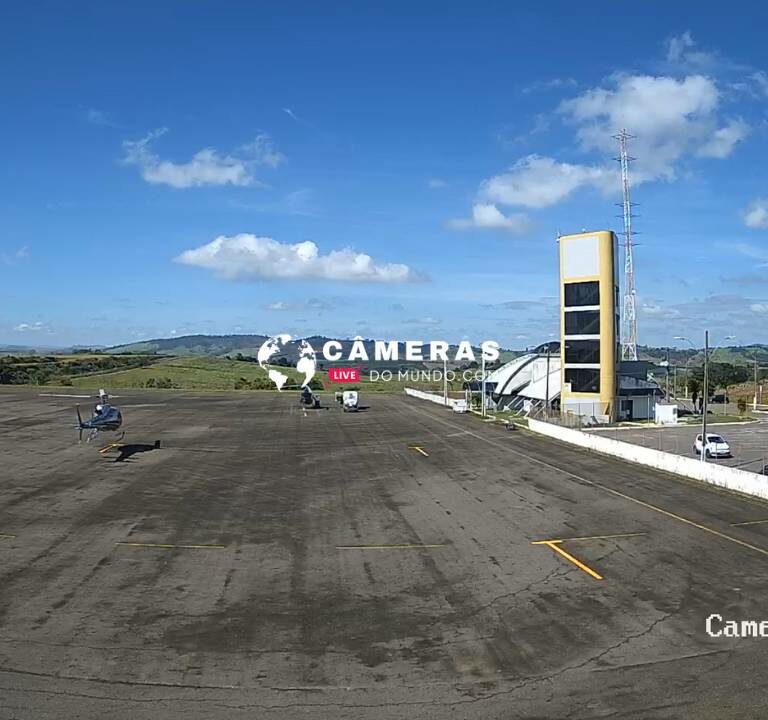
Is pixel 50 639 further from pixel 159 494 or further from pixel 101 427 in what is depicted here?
pixel 101 427

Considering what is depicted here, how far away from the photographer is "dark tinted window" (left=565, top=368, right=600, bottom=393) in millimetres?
77344

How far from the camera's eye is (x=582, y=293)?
7888 cm

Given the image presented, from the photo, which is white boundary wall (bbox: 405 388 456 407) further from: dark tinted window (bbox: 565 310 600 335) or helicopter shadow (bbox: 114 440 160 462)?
helicopter shadow (bbox: 114 440 160 462)

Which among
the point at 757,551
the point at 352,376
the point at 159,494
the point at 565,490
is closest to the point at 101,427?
the point at 159,494

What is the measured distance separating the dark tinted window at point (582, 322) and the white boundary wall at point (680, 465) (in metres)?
23.8

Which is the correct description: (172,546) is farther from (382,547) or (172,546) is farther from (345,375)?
(345,375)

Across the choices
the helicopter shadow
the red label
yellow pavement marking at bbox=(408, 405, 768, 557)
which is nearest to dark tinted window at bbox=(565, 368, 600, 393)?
yellow pavement marking at bbox=(408, 405, 768, 557)

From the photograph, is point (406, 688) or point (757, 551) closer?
point (406, 688)

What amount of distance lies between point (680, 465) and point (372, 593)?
2568 centimetres

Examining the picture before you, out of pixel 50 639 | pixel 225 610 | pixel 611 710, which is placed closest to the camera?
pixel 611 710

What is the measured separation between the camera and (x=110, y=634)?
1638 centimetres

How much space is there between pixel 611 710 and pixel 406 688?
3.57 metres

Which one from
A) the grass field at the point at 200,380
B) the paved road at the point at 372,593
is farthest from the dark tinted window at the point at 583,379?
the grass field at the point at 200,380

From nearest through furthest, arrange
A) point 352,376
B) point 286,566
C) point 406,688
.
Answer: point 406,688 → point 286,566 → point 352,376
